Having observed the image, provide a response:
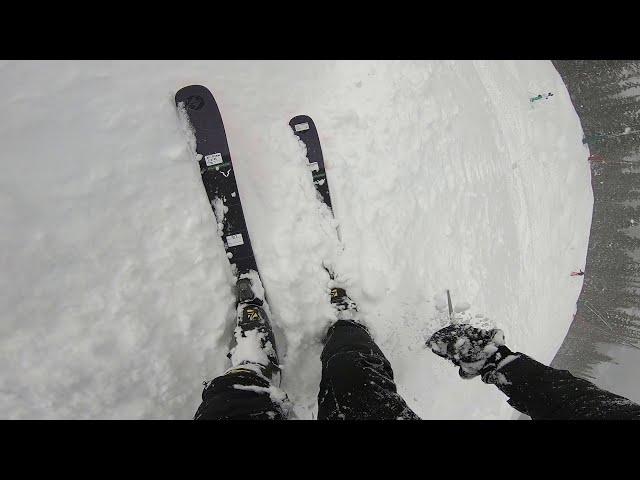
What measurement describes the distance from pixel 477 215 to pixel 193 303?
241 cm

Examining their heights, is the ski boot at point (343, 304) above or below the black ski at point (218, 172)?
below

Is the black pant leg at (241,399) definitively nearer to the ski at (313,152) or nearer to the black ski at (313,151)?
the ski at (313,152)

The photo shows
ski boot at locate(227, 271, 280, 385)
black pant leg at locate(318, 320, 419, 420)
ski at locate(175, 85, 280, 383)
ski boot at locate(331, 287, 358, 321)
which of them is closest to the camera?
black pant leg at locate(318, 320, 419, 420)

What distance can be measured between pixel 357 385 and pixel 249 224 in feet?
4.17

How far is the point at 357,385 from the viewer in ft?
5.04

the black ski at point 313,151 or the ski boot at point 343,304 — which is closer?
the ski boot at point 343,304

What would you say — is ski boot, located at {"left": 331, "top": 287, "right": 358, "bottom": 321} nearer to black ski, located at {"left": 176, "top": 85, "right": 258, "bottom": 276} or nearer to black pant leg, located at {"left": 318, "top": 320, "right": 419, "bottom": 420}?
black pant leg, located at {"left": 318, "top": 320, "right": 419, "bottom": 420}

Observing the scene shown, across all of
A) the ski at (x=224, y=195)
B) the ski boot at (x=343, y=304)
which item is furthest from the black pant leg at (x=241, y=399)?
the ski boot at (x=343, y=304)

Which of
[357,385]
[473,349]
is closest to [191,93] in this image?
[357,385]

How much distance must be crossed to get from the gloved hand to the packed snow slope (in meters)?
0.55

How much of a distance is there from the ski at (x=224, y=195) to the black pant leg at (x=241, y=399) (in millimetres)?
406

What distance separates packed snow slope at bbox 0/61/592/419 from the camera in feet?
5.65

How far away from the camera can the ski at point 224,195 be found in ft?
7.14

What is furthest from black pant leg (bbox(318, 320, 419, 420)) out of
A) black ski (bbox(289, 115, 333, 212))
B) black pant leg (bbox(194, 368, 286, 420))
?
black ski (bbox(289, 115, 333, 212))
